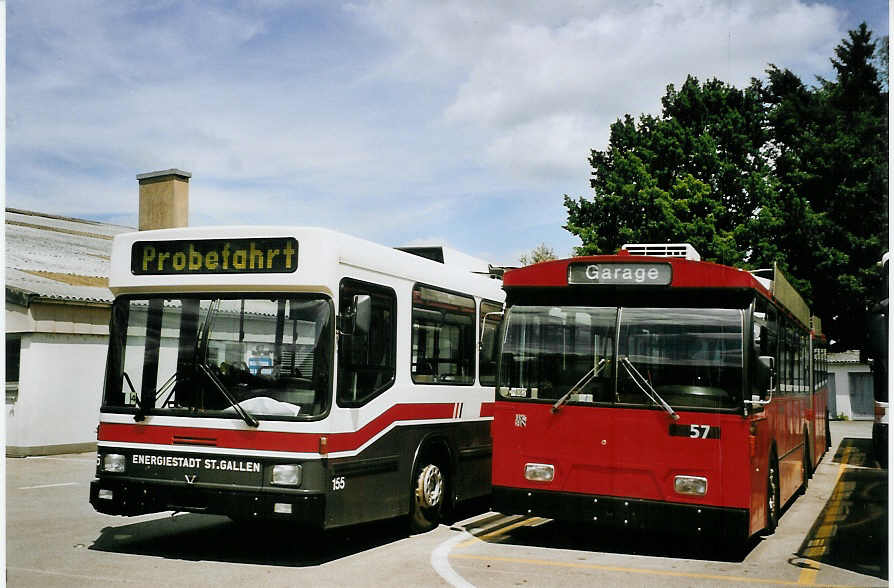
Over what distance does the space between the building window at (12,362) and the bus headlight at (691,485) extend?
15.4m

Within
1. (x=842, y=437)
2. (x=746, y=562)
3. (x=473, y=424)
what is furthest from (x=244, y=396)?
(x=842, y=437)

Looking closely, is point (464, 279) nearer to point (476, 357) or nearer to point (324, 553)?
point (476, 357)

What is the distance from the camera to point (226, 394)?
8438 millimetres

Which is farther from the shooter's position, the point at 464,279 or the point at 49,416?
the point at 49,416

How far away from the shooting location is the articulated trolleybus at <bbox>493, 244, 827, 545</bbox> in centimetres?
875

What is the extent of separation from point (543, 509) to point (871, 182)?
101 ft

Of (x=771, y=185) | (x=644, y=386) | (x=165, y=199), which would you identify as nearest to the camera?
(x=644, y=386)

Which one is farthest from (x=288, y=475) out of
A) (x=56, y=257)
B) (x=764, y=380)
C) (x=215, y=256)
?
(x=56, y=257)

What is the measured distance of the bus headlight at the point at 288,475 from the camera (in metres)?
8.16

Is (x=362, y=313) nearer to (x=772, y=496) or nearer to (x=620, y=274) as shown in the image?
(x=620, y=274)

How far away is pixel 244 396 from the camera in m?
8.47

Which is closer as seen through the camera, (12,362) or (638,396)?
(638,396)

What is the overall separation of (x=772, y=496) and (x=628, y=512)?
211 centimetres

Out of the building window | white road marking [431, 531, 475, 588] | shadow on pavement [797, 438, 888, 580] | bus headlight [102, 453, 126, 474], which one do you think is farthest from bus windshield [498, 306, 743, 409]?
the building window
